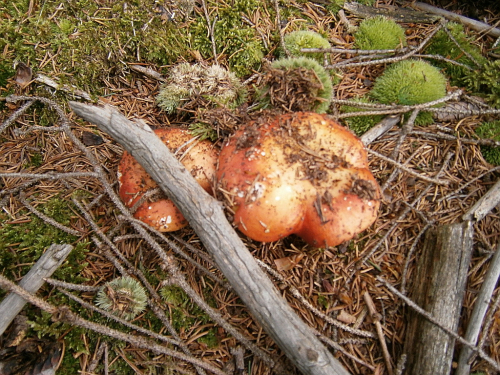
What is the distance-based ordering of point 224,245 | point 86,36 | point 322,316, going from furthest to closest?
point 86,36 → point 322,316 → point 224,245

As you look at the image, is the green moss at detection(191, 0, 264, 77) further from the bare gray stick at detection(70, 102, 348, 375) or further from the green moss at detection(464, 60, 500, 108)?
the green moss at detection(464, 60, 500, 108)

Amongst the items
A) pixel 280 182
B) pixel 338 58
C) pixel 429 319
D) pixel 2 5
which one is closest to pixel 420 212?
pixel 429 319

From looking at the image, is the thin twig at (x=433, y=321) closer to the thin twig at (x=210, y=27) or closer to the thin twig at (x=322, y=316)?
the thin twig at (x=322, y=316)

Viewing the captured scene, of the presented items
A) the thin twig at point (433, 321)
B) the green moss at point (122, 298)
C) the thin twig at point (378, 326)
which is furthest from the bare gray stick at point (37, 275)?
the thin twig at point (433, 321)

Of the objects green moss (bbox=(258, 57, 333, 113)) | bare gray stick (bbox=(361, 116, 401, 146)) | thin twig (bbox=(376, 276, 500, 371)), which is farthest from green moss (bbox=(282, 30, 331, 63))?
thin twig (bbox=(376, 276, 500, 371))

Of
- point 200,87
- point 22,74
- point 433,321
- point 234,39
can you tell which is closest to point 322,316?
point 433,321

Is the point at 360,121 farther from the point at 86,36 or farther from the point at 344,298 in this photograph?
the point at 86,36

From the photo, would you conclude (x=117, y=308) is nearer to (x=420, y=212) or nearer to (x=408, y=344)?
(x=408, y=344)
